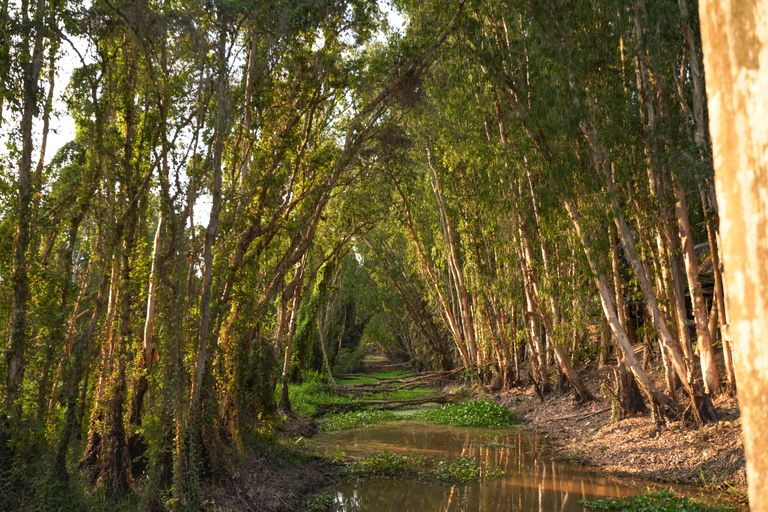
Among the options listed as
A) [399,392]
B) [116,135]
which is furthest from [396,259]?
[116,135]

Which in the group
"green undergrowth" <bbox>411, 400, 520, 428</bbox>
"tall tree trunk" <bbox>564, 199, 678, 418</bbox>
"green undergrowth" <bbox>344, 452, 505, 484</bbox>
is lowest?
"green undergrowth" <bbox>411, 400, 520, 428</bbox>

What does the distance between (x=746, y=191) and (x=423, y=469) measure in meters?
8.98

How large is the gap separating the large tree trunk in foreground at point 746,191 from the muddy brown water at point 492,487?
22.4ft

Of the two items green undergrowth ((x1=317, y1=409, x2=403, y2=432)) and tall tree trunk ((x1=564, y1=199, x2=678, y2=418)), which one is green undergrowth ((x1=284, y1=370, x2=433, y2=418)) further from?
tall tree trunk ((x1=564, y1=199, x2=678, y2=418))

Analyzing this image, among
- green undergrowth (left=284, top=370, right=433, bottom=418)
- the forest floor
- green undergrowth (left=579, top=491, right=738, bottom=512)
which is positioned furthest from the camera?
green undergrowth (left=284, top=370, right=433, bottom=418)

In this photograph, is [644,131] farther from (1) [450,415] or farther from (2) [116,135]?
(1) [450,415]

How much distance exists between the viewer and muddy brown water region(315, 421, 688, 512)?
23.6ft

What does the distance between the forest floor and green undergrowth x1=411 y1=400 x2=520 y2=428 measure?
3.96ft

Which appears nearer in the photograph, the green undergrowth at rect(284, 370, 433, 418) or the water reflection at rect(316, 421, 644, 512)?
the water reflection at rect(316, 421, 644, 512)

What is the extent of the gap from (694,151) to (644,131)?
73.9 inches

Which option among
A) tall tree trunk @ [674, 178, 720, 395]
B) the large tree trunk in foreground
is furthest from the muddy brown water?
the large tree trunk in foreground

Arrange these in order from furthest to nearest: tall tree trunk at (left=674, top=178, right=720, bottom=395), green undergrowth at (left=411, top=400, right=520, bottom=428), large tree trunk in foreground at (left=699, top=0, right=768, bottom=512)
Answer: green undergrowth at (left=411, top=400, right=520, bottom=428) → tall tree trunk at (left=674, top=178, right=720, bottom=395) → large tree trunk in foreground at (left=699, top=0, right=768, bottom=512)

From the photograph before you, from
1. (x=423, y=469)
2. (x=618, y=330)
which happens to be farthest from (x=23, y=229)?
(x=618, y=330)

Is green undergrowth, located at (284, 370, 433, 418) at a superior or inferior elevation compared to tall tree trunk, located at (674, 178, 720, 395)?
inferior
